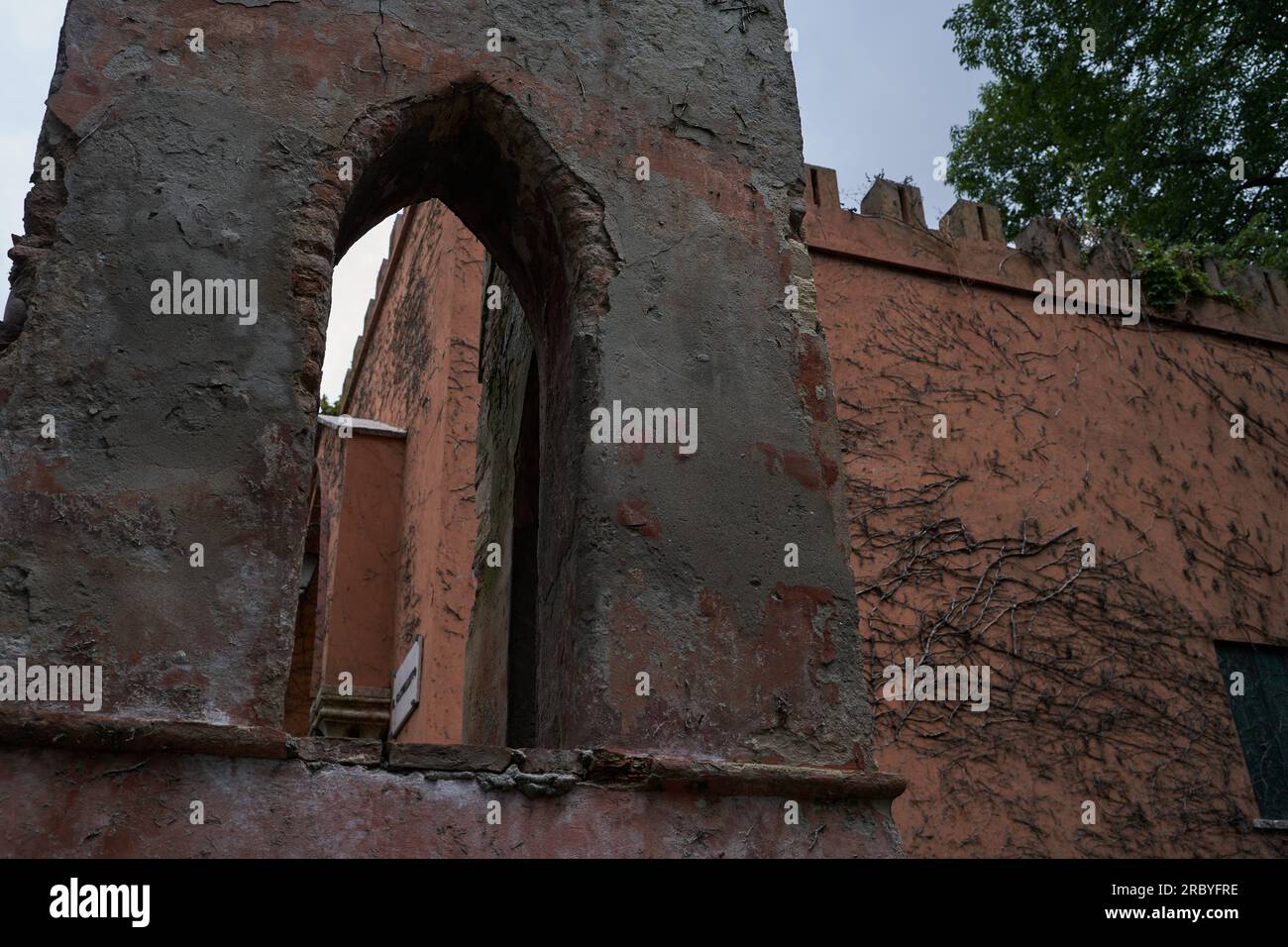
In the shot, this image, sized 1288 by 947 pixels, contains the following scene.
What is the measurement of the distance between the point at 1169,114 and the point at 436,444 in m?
10.6

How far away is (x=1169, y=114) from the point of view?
15.5 m

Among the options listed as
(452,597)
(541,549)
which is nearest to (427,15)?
(541,549)

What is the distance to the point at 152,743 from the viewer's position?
2.97 meters

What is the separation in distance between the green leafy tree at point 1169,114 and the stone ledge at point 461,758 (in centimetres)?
1306

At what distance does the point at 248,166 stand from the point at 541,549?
1492 millimetres

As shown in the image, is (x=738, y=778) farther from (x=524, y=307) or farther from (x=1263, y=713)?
(x=1263, y=713)

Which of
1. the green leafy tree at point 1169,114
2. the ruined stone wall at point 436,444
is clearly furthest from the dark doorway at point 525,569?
the green leafy tree at point 1169,114

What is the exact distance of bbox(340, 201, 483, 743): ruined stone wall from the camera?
356 inches
